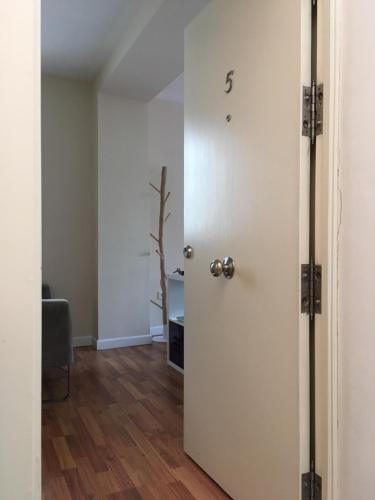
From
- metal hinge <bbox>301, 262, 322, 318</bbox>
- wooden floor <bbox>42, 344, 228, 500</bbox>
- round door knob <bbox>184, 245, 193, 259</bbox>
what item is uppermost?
round door knob <bbox>184, 245, 193, 259</bbox>

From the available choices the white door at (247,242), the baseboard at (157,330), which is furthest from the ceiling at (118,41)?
the baseboard at (157,330)

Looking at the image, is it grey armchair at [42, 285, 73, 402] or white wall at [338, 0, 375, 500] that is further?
grey armchair at [42, 285, 73, 402]

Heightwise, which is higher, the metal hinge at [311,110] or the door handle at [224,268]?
the metal hinge at [311,110]

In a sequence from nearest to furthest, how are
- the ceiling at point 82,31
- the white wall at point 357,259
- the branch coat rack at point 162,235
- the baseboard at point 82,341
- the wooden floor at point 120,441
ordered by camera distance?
the white wall at point 357,259 → the wooden floor at point 120,441 → the ceiling at point 82,31 → the baseboard at point 82,341 → the branch coat rack at point 162,235

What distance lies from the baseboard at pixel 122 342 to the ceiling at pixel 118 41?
7.86 ft

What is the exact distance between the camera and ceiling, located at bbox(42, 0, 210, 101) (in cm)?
246

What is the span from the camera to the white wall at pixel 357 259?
0.98 m

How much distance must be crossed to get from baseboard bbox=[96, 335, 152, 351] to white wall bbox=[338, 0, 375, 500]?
2.98 meters

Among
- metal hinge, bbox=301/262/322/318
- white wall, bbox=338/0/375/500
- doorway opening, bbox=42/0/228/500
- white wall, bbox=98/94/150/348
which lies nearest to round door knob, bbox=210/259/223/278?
metal hinge, bbox=301/262/322/318

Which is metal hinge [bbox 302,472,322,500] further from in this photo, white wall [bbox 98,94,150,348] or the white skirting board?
the white skirting board

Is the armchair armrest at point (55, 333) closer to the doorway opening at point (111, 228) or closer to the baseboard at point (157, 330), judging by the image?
the doorway opening at point (111, 228)

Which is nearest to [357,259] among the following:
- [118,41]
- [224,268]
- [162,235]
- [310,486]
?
[224,268]

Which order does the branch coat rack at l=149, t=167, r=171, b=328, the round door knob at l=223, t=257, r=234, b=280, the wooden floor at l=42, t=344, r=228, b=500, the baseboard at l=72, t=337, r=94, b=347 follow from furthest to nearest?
the branch coat rack at l=149, t=167, r=171, b=328 → the baseboard at l=72, t=337, r=94, b=347 → the wooden floor at l=42, t=344, r=228, b=500 → the round door knob at l=223, t=257, r=234, b=280

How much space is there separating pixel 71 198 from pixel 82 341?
1.46 meters
